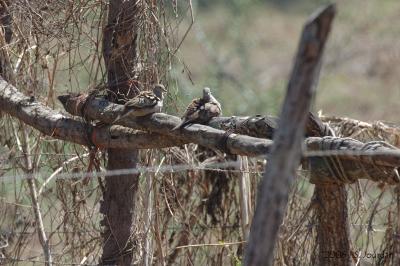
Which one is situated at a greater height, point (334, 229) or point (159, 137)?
point (159, 137)

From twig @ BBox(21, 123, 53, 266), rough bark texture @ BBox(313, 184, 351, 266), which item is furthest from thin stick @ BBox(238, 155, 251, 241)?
rough bark texture @ BBox(313, 184, 351, 266)

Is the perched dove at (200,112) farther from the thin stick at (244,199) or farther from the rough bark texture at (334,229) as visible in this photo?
the thin stick at (244,199)

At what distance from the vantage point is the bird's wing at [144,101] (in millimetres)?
5141

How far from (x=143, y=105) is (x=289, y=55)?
627 inches

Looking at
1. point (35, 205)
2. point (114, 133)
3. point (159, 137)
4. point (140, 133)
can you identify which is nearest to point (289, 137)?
point (159, 137)

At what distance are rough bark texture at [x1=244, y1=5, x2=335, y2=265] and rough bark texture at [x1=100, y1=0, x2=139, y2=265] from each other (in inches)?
103

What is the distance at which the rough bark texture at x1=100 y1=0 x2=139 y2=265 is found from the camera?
5.65m

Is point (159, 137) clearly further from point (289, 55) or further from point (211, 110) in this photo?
point (289, 55)

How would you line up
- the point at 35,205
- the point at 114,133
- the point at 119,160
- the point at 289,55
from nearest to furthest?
1. the point at 114,133
2. the point at 119,160
3. the point at 35,205
4. the point at 289,55

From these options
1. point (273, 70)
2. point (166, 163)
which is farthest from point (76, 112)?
point (273, 70)

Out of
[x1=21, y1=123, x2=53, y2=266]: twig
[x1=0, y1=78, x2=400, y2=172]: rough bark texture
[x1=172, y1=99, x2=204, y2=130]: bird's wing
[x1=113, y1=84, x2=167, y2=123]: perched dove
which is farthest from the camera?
[x1=21, y1=123, x2=53, y2=266]: twig

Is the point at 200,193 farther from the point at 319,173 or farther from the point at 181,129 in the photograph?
the point at 319,173

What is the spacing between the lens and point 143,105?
5141 mm

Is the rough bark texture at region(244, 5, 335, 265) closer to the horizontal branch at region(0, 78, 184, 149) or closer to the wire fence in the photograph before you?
the horizontal branch at region(0, 78, 184, 149)
